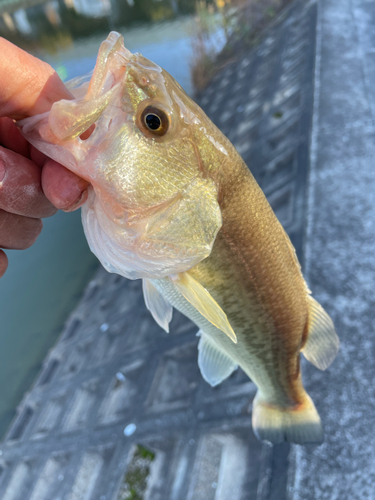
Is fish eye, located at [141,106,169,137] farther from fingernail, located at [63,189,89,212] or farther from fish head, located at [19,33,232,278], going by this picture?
fingernail, located at [63,189,89,212]

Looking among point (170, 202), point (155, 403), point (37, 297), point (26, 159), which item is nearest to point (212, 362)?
point (170, 202)

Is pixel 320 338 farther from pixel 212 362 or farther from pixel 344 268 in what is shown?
pixel 344 268

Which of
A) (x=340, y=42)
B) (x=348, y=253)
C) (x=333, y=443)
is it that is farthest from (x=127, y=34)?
(x=333, y=443)

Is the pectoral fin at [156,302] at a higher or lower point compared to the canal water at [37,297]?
higher

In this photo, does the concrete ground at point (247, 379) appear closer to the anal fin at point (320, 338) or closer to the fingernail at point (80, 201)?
the anal fin at point (320, 338)

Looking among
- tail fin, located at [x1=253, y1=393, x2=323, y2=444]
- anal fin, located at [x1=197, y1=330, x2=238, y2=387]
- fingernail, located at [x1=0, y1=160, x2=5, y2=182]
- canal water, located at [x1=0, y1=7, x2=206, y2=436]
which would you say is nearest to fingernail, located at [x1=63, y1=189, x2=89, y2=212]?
fingernail, located at [x1=0, y1=160, x2=5, y2=182]

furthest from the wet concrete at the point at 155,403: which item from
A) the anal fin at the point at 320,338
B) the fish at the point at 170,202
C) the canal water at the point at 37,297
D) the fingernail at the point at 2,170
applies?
the fingernail at the point at 2,170
